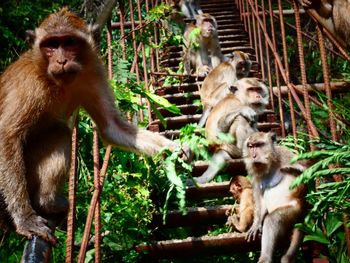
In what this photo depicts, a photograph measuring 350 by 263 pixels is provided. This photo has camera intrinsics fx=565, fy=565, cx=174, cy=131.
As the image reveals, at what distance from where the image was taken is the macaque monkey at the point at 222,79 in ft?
26.7

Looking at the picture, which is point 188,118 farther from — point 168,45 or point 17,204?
point 17,204

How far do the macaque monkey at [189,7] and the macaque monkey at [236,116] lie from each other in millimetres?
5536

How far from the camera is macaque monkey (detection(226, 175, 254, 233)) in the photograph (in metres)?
5.31

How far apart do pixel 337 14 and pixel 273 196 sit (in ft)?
5.95

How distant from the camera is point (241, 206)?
17.8ft

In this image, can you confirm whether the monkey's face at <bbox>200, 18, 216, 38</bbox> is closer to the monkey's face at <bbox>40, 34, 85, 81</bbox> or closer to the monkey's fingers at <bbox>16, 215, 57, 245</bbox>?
the monkey's face at <bbox>40, 34, 85, 81</bbox>

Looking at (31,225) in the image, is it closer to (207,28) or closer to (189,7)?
(207,28)

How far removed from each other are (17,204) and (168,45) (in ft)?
23.5

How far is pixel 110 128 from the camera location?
397 cm

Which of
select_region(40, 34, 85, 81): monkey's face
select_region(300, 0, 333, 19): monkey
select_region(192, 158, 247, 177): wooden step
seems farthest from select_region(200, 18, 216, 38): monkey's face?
select_region(40, 34, 85, 81): monkey's face

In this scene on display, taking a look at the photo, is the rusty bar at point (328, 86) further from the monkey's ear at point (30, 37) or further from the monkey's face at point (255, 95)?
the monkey's face at point (255, 95)

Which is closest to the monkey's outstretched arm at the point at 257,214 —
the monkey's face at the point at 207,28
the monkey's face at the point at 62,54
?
the monkey's face at the point at 62,54

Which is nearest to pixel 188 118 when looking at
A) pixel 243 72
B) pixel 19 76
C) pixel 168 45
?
pixel 243 72

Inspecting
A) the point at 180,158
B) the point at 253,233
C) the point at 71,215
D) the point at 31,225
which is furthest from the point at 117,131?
the point at 253,233
